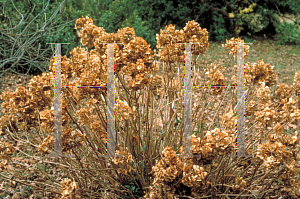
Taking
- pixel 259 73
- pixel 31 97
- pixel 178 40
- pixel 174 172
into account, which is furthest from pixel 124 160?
pixel 259 73

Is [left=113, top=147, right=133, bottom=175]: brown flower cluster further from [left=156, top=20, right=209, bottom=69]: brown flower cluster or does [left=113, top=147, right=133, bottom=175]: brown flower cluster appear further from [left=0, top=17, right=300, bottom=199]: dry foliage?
[left=156, top=20, right=209, bottom=69]: brown flower cluster

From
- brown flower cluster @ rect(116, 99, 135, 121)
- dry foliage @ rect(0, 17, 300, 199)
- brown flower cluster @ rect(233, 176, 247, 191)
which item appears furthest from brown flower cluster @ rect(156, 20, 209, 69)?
brown flower cluster @ rect(233, 176, 247, 191)

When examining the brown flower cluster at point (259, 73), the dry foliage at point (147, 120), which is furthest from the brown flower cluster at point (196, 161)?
the brown flower cluster at point (259, 73)

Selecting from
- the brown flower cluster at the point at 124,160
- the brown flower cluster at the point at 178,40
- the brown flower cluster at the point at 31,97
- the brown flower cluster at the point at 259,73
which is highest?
the brown flower cluster at the point at 178,40

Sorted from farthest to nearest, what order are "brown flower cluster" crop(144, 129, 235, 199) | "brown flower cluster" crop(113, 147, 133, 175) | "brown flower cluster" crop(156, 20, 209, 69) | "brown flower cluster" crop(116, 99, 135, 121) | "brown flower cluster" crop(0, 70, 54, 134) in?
"brown flower cluster" crop(156, 20, 209, 69) < "brown flower cluster" crop(0, 70, 54, 134) < "brown flower cluster" crop(113, 147, 133, 175) < "brown flower cluster" crop(116, 99, 135, 121) < "brown flower cluster" crop(144, 129, 235, 199)

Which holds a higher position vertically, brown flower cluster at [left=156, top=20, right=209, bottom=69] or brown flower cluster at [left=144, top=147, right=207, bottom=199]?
brown flower cluster at [left=156, top=20, right=209, bottom=69]

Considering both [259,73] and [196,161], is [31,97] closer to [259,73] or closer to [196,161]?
[196,161]

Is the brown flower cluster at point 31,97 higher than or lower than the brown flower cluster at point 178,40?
lower

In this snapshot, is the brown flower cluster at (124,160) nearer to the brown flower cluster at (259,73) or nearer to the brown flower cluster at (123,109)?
the brown flower cluster at (123,109)

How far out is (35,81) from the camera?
1797mm

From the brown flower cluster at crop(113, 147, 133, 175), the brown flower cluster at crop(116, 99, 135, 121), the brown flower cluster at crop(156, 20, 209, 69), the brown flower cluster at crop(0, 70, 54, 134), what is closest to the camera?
the brown flower cluster at crop(116, 99, 135, 121)

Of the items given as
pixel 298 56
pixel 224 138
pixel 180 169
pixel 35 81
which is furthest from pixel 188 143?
pixel 298 56

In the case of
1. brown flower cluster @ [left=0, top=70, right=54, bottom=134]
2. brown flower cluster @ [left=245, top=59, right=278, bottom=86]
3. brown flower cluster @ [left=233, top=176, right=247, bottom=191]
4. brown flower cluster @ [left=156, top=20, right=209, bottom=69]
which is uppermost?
brown flower cluster @ [left=156, top=20, right=209, bottom=69]

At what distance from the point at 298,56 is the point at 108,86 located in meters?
6.67
